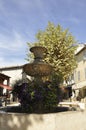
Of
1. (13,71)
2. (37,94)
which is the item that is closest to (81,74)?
(13,71)

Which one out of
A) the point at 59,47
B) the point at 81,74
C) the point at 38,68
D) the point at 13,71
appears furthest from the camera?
the point at 13,71

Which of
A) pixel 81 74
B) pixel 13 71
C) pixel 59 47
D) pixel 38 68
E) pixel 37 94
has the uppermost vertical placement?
pixel 59 47

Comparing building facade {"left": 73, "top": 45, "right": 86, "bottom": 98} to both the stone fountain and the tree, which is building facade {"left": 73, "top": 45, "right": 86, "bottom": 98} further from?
the stone fountain

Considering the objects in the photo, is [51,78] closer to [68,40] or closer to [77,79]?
[68,40]

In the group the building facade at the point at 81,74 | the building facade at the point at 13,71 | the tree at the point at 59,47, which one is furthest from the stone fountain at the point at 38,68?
the building facade at the point at 13,71

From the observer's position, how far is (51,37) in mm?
20094

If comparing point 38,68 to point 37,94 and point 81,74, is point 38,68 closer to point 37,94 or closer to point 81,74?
point 37,94

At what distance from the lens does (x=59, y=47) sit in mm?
19891

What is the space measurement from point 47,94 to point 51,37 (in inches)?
559

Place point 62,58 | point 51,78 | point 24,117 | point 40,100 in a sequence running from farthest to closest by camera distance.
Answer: point 62,58, point 51,78, point 40,100, point 24,117

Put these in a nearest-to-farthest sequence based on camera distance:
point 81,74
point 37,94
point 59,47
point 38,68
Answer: point 37,94, point 38,68, point 59,47, point 81,74

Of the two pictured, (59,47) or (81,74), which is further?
(81,74)

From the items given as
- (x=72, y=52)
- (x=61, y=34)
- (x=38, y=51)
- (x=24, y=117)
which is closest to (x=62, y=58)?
(x=72, y=52)

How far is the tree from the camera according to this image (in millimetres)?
19312
